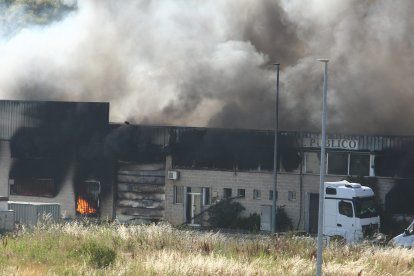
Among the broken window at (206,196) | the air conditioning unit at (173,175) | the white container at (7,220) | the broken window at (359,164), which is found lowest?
the white container at (7,220)

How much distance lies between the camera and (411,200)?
143 ft

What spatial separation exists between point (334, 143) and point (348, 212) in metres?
7.83

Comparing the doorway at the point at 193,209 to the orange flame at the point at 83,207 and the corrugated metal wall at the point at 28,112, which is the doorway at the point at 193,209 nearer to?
the orange flame at the point at 83,207

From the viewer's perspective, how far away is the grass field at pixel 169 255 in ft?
81.6

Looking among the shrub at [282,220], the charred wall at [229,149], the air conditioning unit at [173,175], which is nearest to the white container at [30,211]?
the air conditioning unit at [173,175]

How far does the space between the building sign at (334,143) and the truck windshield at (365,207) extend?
607cm

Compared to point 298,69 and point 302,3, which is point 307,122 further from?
point 302,3

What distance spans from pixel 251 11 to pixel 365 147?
16.9 metres

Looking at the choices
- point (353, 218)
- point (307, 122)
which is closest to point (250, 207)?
point (307, 122)

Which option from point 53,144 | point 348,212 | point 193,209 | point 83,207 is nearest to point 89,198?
point 83,207

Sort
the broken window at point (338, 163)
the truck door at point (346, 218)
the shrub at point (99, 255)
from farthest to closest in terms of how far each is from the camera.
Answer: the broken window at point (338, 163), the truck door at point (346, 218), the shrub at point (99, 255)

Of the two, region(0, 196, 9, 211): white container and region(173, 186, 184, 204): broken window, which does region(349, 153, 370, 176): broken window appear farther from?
region(0, 196, 9, 211): white container

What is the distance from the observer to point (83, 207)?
2002 inches

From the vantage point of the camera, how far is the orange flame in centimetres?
5069
